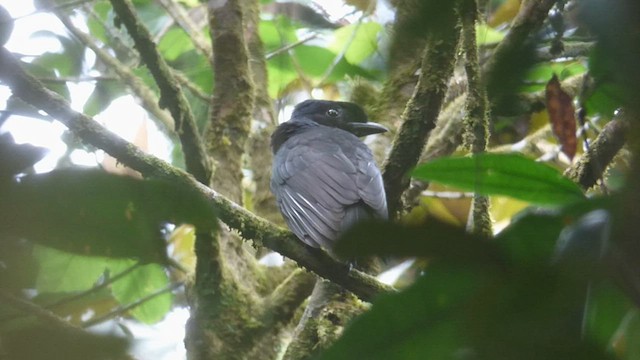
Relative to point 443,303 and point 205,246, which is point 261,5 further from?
point 443,303

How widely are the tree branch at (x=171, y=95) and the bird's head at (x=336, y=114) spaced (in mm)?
1064

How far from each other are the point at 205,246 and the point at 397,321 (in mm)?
2508

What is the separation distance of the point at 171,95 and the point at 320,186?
26.5 inches

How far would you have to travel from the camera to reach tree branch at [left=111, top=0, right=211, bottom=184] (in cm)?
298

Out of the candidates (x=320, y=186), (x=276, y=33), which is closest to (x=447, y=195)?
(x=320, y=186)

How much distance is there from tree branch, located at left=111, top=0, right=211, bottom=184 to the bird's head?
1.06 meters

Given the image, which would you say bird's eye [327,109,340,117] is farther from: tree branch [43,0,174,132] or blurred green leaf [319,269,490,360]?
blurred green leaf [319,269,490,360]

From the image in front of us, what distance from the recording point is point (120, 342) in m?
0.56

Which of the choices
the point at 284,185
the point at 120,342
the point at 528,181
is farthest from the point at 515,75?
the point at 284,185

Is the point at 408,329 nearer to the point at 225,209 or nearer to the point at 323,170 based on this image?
the point at 225,209

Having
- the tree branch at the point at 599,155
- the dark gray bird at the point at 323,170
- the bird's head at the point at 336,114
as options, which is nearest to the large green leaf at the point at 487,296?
the tree branch at the point at 599,155

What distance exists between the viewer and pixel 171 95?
3117mm

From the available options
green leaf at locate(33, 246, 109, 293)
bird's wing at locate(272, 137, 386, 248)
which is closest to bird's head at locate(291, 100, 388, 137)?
bird's wing at locate(272, 137, 386, 248)

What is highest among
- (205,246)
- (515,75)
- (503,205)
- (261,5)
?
(515,75)
